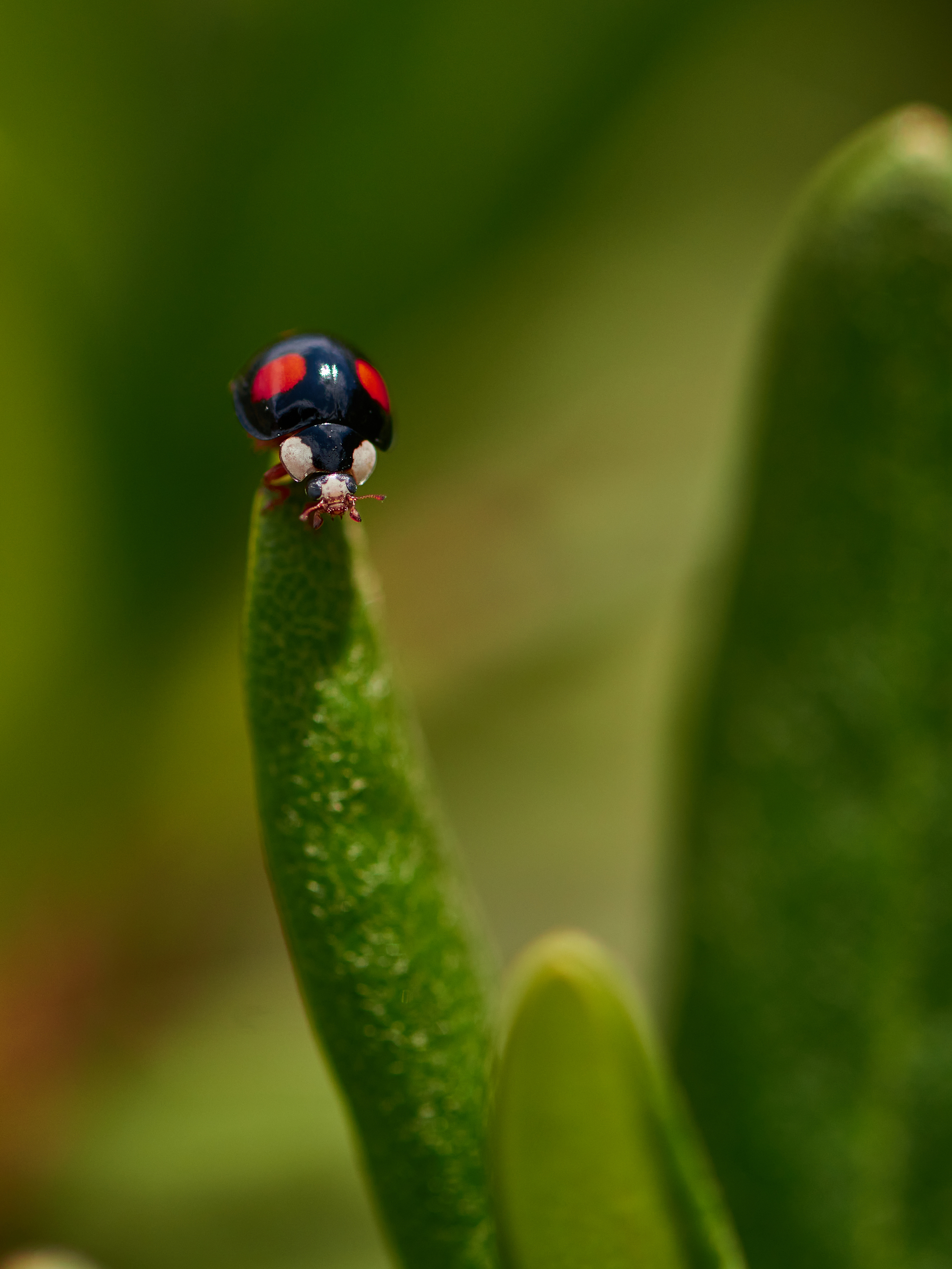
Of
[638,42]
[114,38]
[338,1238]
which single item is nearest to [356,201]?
[114,38]

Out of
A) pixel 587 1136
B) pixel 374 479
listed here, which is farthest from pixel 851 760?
pixel 374 479

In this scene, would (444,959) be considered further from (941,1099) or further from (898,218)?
(898,218)

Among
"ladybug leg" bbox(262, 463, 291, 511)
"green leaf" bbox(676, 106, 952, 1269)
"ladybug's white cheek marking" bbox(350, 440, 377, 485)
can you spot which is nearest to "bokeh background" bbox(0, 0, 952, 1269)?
"green leaf" bbox(676, 106, 952, 1269)

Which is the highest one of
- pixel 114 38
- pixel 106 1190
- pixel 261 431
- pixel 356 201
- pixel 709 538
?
pixel 114 38

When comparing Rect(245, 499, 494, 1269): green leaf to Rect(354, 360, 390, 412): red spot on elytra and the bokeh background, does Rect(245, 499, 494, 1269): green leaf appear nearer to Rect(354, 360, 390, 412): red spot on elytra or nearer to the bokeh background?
Rect(354, 360, 390, 412): red spot on elytra

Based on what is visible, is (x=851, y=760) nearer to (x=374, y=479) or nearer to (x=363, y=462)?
(x=363, y=462)
